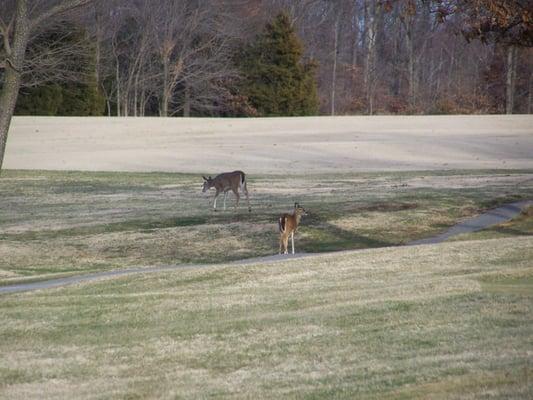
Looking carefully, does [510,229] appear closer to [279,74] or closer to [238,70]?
[279,74]

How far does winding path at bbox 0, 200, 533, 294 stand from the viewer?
1908cm

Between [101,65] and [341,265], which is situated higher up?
[101,65]

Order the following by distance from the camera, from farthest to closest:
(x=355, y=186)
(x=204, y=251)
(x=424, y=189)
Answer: (x=355, y=186) → (x=424, y=189) → (x=204, y=251)

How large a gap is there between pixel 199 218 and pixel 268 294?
13038 millimetres

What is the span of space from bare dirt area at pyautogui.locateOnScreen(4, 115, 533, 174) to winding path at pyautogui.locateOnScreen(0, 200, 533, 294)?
1920 centimetres

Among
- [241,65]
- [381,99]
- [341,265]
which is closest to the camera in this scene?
[341,265]

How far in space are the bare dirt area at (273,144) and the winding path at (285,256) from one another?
756 inches

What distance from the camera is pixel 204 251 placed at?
24.3m

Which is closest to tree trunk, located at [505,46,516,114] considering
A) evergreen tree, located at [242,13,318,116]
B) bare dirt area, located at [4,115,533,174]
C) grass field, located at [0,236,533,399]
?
evergreen tree, located at [242,13,318,116]

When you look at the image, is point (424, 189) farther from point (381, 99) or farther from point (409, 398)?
point (381, 99)

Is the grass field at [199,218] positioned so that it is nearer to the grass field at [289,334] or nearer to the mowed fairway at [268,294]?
the mowed fairway at [268,294]

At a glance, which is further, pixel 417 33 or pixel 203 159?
pixel 417 33

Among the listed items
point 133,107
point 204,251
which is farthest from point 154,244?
point 133,107

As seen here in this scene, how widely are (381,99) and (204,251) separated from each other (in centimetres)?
6646
